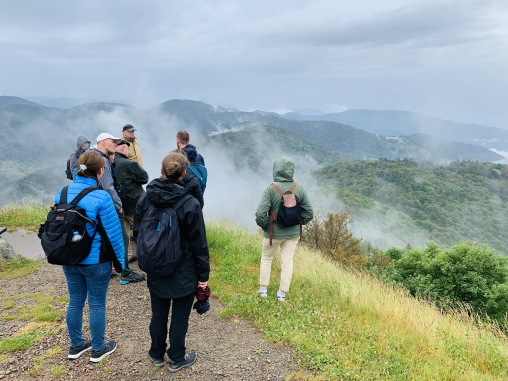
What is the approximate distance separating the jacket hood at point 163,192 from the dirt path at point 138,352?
1734 mm

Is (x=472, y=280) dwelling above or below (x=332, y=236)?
above

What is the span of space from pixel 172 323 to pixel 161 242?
865 millimetres

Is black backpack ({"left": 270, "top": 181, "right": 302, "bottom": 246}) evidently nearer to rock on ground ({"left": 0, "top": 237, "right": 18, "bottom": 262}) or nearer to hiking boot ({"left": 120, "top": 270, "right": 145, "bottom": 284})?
hiking boot ({"left": 120, "top": 270, "right": 145, "bottom": 284})

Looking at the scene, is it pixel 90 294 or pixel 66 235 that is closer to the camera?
pixel 66 235

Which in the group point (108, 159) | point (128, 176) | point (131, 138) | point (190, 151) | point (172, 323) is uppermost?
point (131, 138)

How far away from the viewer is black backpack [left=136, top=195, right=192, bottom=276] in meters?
2.63

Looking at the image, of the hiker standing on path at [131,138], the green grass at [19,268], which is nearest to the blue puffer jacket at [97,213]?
the hiker standing on path at [131,138]

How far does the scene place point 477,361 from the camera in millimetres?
3531

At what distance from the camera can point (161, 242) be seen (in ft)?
8.63

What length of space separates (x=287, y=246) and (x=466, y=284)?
13971 millimetres

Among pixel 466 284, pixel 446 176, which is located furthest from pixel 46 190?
pixel 446 176

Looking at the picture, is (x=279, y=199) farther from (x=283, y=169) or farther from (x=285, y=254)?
(x=285, y=254)

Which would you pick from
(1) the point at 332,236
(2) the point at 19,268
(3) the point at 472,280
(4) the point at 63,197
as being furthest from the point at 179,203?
(1) the point at 332,236

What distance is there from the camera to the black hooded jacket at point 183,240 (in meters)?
2.67
